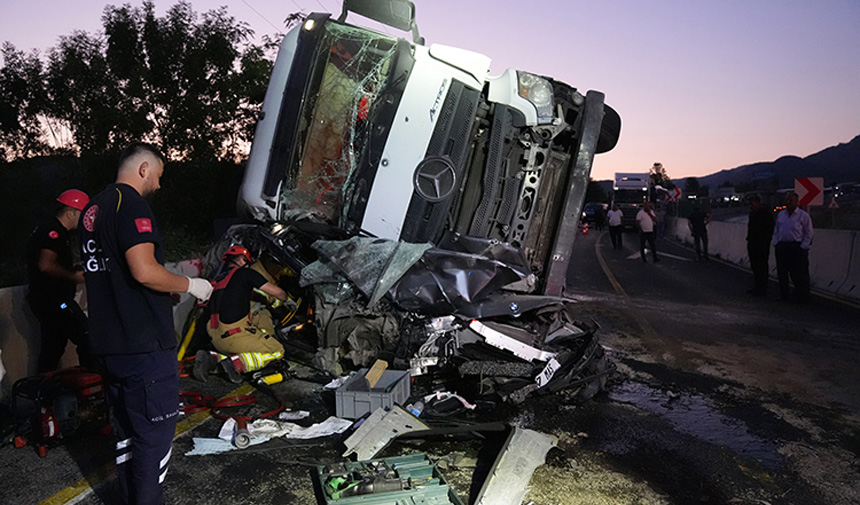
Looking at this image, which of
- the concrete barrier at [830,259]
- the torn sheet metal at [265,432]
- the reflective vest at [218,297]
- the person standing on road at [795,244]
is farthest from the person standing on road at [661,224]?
the torn sheet metal at [265,432]

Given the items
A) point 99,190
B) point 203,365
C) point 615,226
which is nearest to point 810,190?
point 615,226

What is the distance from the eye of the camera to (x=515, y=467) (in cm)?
311

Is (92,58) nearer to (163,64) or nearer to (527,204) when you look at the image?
(163,64)

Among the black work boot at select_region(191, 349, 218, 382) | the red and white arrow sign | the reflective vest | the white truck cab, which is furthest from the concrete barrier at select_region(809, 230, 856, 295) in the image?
the black work boot at select_region(191, 349, 218, 382)

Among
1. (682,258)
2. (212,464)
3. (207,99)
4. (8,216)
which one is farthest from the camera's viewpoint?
(682,258)

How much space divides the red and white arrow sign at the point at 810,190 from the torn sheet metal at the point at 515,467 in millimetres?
11549

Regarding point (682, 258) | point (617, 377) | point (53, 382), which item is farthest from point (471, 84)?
point (682, 258)

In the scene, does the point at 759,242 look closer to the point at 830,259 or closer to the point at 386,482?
the point at 830,259

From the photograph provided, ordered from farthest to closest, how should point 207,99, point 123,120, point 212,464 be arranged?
1. point 207,99
2. point 123,120
3. point 212,464

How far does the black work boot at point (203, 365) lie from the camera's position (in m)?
4.81

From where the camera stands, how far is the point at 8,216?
9523 millimetres

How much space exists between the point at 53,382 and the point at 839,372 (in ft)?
19.9

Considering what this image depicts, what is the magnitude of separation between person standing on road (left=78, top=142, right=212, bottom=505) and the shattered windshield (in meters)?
2.44

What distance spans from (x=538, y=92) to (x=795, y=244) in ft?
19.9
